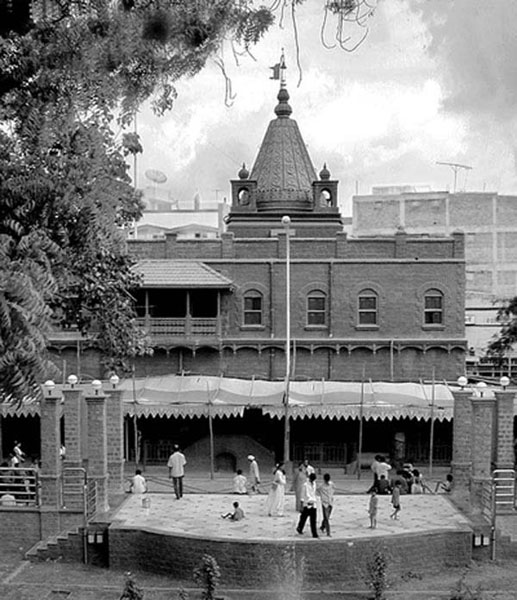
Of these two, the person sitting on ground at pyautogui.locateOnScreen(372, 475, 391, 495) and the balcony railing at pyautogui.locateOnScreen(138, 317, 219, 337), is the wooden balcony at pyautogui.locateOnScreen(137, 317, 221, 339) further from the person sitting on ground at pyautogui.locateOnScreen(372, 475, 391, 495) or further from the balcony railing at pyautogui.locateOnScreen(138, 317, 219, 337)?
the person sitting on ground at pyautogui.locateOnScreen(372, 475, 391, 495)

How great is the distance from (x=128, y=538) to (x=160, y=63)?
1218 cm

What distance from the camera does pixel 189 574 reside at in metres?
15.5

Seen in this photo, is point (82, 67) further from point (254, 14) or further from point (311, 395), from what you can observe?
point (311, 395)

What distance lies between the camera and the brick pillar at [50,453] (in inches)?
701

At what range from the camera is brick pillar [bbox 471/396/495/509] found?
18.2m

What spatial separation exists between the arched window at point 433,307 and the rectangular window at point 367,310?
175 centimetres

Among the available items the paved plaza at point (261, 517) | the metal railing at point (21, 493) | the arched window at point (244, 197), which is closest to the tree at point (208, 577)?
the paved plaza at point (261, 517)

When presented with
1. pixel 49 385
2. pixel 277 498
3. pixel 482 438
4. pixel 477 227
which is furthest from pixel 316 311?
pixel 477 227

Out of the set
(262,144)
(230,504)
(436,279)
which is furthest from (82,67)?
(262,144)

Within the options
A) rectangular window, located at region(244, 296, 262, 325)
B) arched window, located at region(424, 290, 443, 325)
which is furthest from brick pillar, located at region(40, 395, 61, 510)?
arched window, located at region(424, 290, 443, 325)

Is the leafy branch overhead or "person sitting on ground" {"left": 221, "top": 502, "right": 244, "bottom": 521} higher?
the leafy branch overhead

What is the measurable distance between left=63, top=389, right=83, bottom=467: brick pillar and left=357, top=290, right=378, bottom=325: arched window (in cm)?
1406

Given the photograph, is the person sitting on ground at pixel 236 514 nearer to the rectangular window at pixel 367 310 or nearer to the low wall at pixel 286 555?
the low wall at pixel 286 555


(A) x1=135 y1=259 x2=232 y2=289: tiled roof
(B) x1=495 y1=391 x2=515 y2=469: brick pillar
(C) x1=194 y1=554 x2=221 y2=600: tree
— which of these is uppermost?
(A) x1=135 y1=259 x2=232 y2=289: tiled roof
